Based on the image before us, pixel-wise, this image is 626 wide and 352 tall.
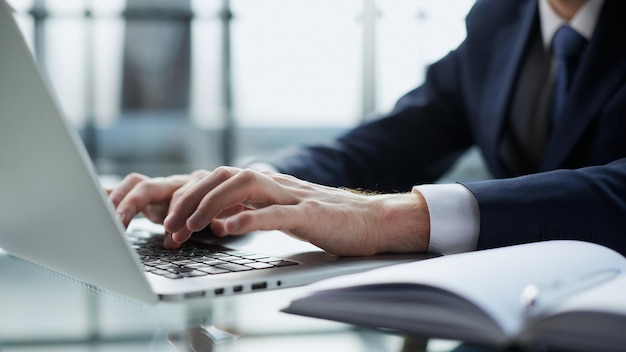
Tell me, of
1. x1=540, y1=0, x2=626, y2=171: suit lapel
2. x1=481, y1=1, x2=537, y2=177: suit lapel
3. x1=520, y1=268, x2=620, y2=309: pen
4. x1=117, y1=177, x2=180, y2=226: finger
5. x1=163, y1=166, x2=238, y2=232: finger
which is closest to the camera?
x1=520, y1=268, x2=620, y2=309: pen

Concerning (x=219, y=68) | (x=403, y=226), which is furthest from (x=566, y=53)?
(x=219, y=68)

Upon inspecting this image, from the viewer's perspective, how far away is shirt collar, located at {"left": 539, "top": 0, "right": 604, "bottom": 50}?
1401mm

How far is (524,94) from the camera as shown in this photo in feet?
4.93

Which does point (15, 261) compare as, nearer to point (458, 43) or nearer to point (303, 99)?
point (458, 43)

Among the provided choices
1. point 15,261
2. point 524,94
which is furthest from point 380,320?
point 524,94

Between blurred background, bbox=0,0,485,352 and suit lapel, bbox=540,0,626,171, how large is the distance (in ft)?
13.4

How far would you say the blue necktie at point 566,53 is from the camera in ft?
4.59

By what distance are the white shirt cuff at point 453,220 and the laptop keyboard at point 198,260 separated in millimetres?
189

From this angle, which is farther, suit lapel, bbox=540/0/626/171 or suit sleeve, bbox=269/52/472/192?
suit sleeve, bbox=269/52/472/192

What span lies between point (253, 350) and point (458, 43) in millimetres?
1337

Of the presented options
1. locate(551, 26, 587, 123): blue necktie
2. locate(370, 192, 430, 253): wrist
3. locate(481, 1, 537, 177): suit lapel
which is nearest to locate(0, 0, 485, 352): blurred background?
locate(481, 1, 537, 177): suit lapel

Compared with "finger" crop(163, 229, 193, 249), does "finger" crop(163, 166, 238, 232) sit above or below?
above

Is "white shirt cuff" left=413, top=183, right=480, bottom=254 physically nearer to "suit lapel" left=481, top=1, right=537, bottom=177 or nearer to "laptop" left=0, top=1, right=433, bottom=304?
"laptop" left=0, top=1, right=433, bottom=304

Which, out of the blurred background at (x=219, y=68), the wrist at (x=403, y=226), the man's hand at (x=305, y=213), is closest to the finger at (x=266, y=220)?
the man's hand at (x=305, y=213)
